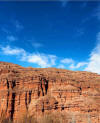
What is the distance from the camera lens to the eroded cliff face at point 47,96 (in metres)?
40.1

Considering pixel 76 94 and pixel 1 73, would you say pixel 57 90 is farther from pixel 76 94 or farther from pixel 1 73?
pixel 1 73

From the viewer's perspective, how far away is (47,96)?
4491cm

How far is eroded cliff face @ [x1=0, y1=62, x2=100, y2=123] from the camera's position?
132ft

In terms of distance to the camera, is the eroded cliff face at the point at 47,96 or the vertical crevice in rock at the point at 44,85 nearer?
the eroded cliff face at the point at 47,96

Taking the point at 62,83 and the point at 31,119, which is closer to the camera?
the point at 31,119

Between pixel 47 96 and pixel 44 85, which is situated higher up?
pixel 44 85

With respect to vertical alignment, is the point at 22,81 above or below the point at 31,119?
above

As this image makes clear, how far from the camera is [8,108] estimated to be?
40.1m

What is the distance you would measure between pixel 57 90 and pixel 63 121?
1138 centimetres

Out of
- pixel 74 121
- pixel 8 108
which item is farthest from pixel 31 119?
pixel 74 121

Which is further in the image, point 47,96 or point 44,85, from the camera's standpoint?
point 44,85

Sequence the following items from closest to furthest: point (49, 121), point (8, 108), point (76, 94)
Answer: point (49, 121) < point (8, 108) < point (76, 94)

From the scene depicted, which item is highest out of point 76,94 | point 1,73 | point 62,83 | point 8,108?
point 1,73

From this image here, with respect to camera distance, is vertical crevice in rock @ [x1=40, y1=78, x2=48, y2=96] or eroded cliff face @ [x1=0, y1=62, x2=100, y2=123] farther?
vertical crevice in rock @ [x1=40, y1=78, x2=48, y2=96]
